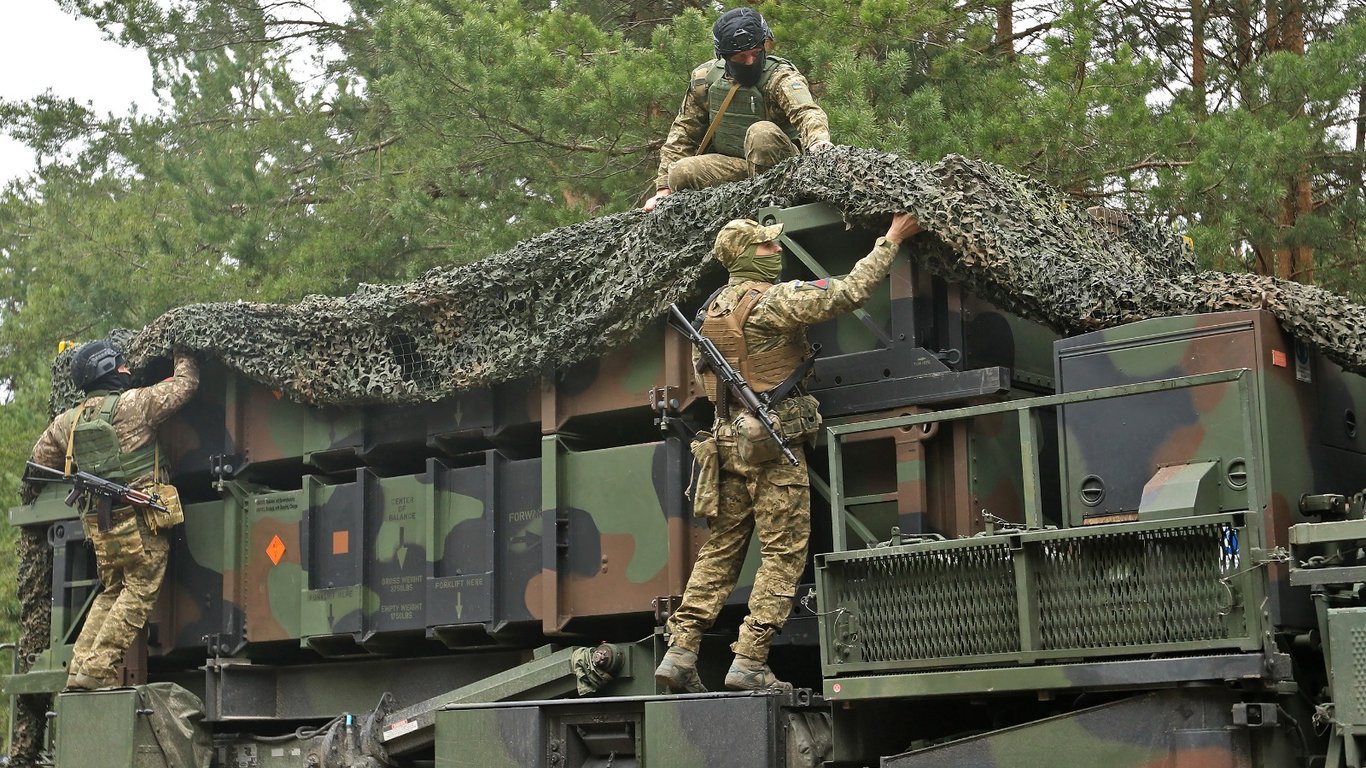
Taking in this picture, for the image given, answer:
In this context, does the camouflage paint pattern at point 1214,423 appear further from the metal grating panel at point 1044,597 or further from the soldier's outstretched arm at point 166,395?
the soldier's outstretched arm at point 166,395

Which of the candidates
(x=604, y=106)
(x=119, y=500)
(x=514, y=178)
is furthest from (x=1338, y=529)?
(x=514, y=178)

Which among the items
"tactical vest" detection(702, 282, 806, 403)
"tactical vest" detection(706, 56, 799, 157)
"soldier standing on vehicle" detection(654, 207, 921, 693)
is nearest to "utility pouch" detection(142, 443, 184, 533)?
"soldier standing on vehicle" detection(654, 207, 921, 693)

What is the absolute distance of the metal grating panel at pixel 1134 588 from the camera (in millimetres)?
5746

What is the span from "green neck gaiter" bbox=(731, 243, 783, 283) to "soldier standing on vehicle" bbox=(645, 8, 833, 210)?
2.72 feet

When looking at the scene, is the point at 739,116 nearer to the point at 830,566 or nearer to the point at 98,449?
the point at 830,566

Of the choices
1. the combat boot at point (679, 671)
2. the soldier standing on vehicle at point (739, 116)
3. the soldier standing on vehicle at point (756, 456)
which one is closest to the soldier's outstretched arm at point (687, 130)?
the soldier standing on vehicle at point (739, 116)

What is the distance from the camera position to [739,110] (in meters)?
8.47

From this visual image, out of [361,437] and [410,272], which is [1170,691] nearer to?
[361,437]

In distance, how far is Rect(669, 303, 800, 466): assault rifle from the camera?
23.2 ft

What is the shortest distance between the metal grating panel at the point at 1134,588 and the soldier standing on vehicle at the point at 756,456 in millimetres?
1312

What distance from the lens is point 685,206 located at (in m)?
7.94

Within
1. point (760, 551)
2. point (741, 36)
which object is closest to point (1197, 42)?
point (741, 36)

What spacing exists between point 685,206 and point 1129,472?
97.5 inches

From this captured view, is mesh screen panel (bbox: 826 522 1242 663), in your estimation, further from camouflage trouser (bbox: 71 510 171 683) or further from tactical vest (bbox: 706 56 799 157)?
camouflage trouser (bbox: 71 510 171 683)
